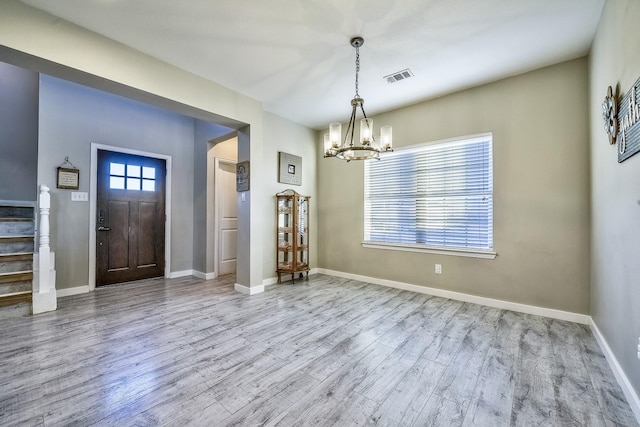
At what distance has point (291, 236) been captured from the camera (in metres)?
4.45

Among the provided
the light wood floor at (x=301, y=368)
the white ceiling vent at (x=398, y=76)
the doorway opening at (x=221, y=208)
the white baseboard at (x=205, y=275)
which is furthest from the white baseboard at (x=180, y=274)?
the white ceiling vent at (x=398, y=76)

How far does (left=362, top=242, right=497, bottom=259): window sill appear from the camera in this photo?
3324mm

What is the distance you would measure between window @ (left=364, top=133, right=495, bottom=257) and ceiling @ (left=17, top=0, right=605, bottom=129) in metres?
0.92

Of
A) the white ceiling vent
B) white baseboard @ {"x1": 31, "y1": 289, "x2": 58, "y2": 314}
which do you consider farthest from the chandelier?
white baseboard @ {"x1": 31, "y1": 289, "x2": 58, "y2": 314}

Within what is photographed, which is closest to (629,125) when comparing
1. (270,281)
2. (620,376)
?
(620,376)

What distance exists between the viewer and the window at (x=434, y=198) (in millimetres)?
3393

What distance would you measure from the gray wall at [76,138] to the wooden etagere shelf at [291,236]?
248 cm

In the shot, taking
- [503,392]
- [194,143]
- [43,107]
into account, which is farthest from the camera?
[194,143]

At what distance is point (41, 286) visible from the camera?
302cm

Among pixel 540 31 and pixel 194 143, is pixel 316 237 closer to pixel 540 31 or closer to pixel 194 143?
pixel 194 143

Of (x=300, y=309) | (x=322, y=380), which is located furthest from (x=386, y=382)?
(x=300, y=309)

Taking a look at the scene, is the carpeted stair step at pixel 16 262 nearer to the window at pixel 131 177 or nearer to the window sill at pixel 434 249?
the window at pixel 131 177

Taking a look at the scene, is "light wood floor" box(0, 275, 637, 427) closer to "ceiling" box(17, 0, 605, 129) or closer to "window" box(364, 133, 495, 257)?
"window" box(364, 133, 495, 257)

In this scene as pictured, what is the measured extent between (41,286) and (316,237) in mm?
3801
